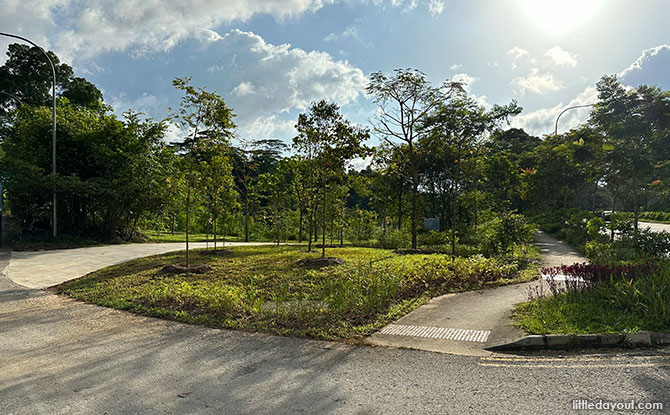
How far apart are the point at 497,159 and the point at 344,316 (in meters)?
20.6

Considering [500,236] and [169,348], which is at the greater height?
[500,236]

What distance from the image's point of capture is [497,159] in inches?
928

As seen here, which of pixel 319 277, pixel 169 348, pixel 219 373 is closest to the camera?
pixel 219 373

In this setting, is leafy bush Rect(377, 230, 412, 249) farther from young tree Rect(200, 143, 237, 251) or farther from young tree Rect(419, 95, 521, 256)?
young tree Rect(200, 143, 237, 251)

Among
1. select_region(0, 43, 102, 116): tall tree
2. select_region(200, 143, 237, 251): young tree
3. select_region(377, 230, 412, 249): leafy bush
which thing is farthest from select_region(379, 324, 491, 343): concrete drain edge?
select_region(0, 43, 102, 116): tall tree

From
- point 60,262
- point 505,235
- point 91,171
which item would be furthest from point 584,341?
point 91,171

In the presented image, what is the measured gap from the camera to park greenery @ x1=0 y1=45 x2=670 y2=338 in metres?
6.93

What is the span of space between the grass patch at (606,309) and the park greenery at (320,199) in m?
0.12

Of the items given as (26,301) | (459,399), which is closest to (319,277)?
(459,399)

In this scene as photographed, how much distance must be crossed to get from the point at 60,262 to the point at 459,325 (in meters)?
12.0

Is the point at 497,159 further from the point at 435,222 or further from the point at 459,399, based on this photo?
the point at 459,399

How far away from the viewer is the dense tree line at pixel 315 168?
11.2 m

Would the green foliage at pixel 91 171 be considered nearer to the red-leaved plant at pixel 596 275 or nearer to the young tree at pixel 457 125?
the young tree at pixel 457 125

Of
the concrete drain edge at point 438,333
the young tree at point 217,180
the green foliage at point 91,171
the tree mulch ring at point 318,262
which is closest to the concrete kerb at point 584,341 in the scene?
the concrete drain edge at point 438,333
